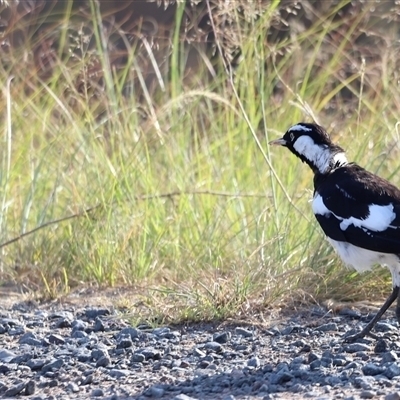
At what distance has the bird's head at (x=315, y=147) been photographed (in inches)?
203

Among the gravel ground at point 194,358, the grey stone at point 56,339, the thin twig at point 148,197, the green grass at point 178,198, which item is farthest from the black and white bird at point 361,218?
the grey stone at point 56,339

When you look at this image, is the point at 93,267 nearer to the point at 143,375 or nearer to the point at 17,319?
the point at 17,319

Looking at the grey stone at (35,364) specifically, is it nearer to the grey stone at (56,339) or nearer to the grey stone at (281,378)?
the grey stone at (56,339)

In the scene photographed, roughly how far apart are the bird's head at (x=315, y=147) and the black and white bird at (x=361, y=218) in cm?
5

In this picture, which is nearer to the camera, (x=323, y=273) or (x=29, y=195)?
(x=323, y=273)

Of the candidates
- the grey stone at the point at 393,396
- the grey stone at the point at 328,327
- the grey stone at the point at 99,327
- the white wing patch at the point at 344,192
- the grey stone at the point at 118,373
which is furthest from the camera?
the grey stone at the point at 99,327

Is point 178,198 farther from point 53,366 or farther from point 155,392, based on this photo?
point 155,392

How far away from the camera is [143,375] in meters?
4.34

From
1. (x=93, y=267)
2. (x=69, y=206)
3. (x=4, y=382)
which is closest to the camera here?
(x=4, y=382)

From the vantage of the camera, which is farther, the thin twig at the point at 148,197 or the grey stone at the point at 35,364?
the thin twig at the point at 148,197

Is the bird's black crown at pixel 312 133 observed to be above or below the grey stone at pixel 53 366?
above

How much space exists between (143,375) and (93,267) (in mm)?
1655

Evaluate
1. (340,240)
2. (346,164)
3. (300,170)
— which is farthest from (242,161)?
(340,240)

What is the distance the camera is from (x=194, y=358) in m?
4.55
